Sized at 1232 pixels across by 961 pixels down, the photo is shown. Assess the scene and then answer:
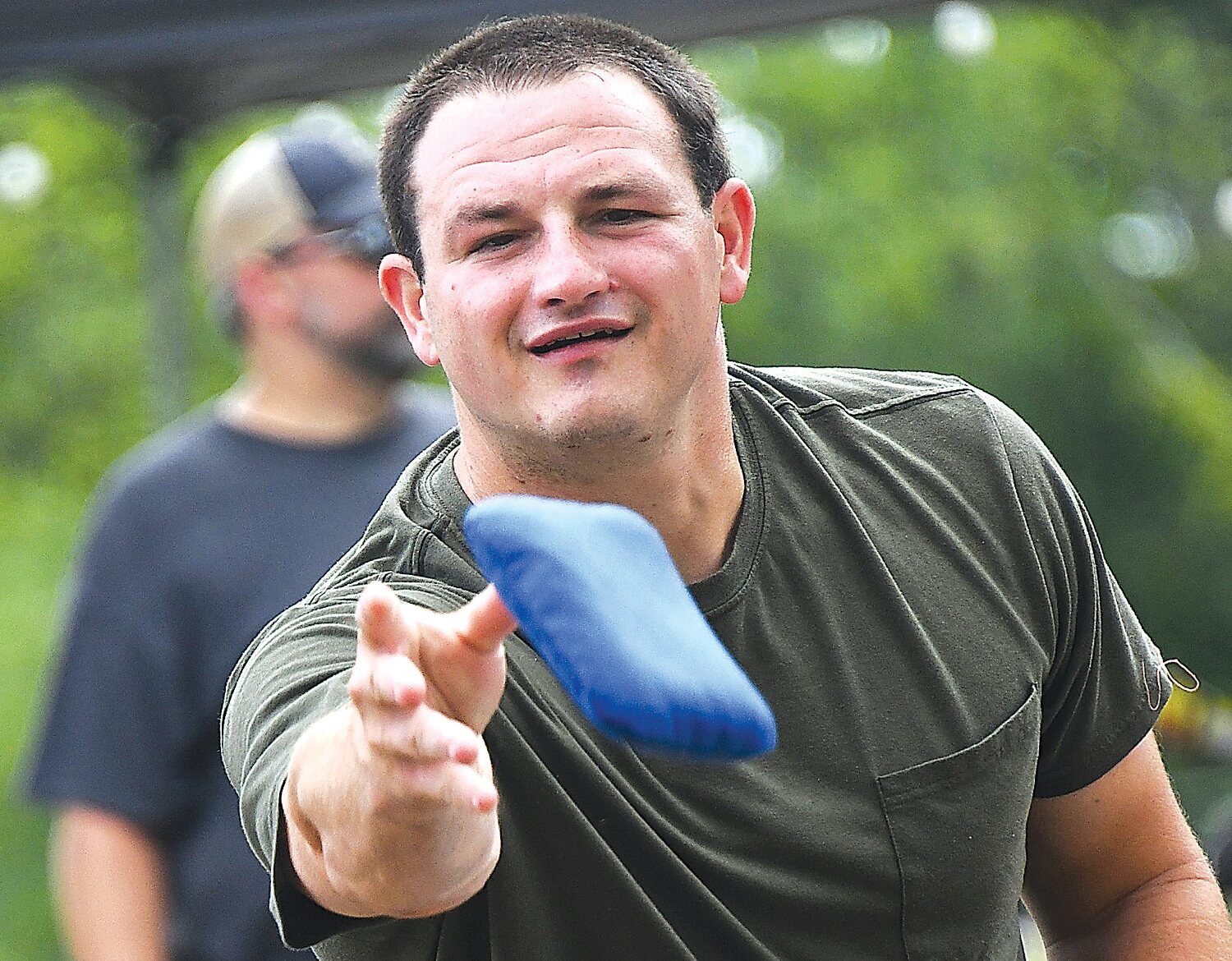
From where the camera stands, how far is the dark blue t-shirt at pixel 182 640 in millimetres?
3328

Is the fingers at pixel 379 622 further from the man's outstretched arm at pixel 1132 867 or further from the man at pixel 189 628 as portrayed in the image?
the man at pixel 189 628

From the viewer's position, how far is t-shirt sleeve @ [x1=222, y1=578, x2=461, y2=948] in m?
1.55

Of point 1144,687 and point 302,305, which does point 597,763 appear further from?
point 302,305

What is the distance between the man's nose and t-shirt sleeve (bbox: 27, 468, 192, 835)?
173 centimetres

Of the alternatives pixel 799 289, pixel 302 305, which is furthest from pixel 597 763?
pixel 799 289

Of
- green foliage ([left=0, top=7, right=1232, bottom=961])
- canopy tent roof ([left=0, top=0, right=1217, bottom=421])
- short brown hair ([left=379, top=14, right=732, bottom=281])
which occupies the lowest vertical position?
green foliage ([left=0, top=7, right=1232, bottom=961])

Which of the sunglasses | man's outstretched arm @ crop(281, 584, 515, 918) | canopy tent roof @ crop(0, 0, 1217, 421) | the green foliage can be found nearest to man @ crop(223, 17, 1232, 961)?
man's outstretched arm @ crop(281, 584, 515, 918)

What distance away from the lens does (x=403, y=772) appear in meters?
1.33

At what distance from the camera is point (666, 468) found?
6.57 ft

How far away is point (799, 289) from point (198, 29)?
930 centimetres

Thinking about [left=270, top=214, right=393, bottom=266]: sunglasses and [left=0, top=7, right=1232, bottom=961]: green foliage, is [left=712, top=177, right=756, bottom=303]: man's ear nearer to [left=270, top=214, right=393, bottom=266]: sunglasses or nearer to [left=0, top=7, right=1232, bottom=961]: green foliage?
[left=270, top=214, right=393, bottom=266]: sunglasses

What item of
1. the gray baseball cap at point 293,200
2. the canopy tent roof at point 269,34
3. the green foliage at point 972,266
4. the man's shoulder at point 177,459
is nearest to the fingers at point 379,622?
the man's shoulder at point 177,459

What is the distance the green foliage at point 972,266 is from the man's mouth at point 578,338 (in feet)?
35.4

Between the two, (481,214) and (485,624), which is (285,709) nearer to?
(485,624)
